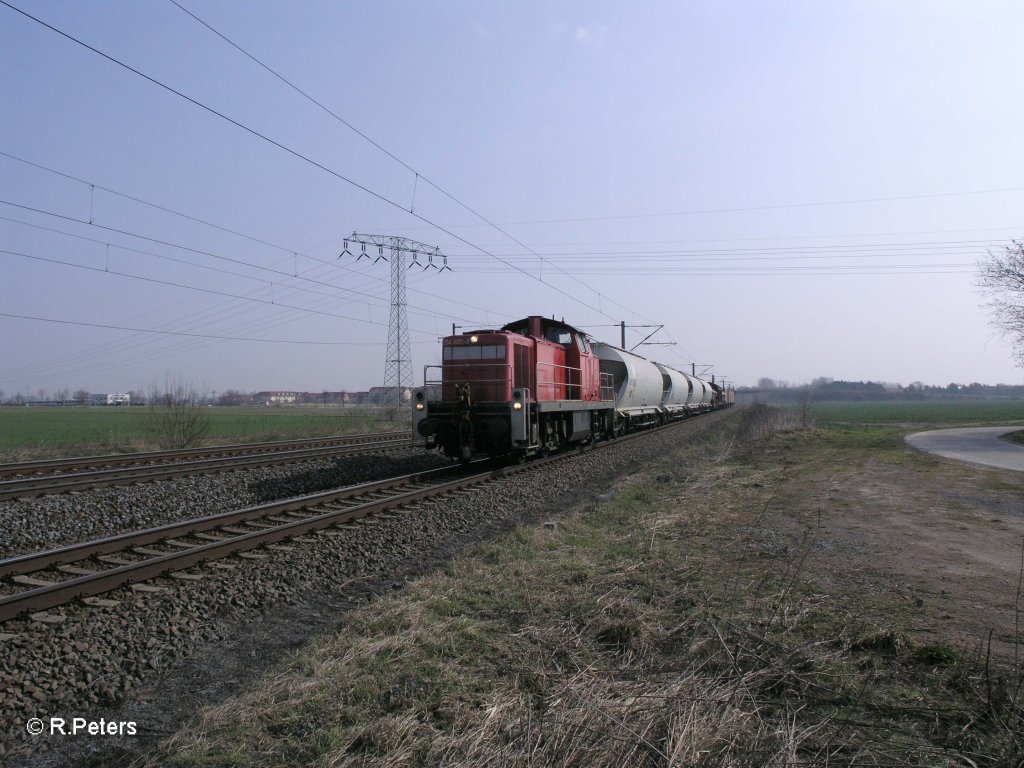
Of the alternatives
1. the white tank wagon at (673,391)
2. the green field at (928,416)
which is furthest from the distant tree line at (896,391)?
the white tank wagon at (673,391)

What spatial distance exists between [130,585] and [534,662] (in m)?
4.05

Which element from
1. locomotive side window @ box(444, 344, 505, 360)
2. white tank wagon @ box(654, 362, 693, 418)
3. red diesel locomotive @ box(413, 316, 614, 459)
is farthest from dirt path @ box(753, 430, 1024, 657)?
white tank wagon @ box(654, 362, 693, 418)

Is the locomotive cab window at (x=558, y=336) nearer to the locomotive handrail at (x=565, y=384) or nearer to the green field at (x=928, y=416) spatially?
the locomotive handrail at (x=565, y=384)

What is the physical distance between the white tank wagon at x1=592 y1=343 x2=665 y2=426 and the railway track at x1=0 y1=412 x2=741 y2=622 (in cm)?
1313

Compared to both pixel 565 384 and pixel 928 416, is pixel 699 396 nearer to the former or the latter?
pixel 928 416

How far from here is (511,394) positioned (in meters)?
13.9

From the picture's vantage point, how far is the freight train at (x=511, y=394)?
45.1 feet

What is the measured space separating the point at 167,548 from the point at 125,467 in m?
8.15

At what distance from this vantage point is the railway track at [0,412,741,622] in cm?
548

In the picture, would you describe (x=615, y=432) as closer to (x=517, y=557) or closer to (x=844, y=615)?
(x=517, y=557)

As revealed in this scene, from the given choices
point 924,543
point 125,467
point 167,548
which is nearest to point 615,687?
point 924,543

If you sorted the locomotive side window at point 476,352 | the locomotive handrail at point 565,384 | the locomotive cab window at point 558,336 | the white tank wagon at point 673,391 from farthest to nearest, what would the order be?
1. the white tank wagon at point 673,391
2. the locomotive cab window at point 558,336
3. the locomotive handrail at point 565,384
4. the locomotive side window at point 476,352

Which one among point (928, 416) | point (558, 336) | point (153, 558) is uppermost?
point (558, 336)

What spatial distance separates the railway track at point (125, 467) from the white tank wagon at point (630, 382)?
887cm
